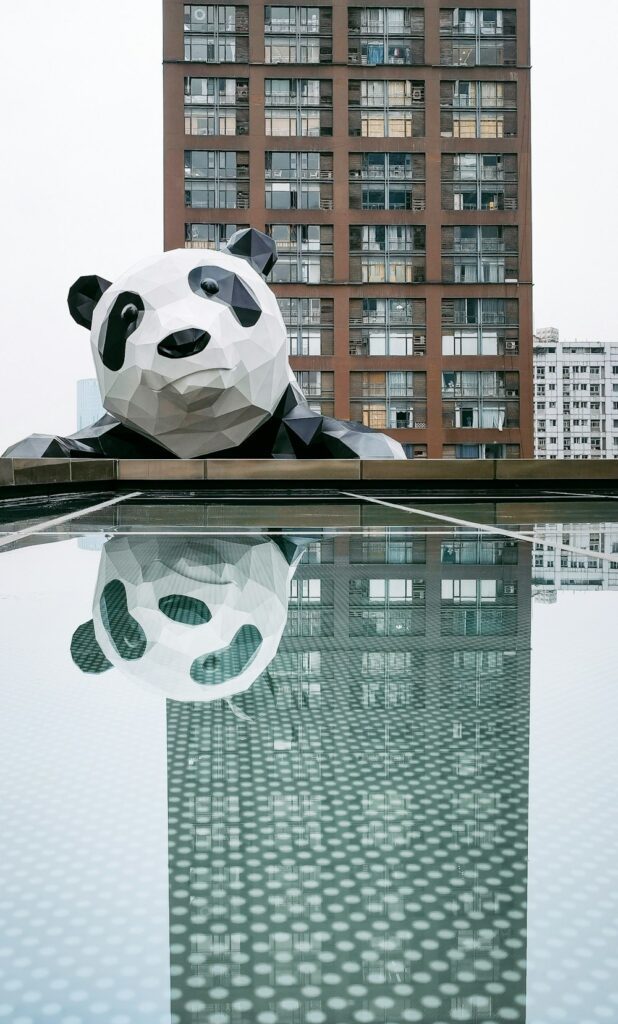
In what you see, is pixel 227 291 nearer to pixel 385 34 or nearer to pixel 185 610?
pixel 185 610

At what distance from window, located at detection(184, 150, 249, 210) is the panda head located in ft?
129

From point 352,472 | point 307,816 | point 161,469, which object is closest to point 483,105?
point 352,472

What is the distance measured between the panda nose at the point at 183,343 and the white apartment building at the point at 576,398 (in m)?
101

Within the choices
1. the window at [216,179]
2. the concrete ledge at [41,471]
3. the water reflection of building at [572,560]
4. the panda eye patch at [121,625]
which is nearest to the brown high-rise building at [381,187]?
the window at [216,179]

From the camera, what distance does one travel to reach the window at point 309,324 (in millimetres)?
53281

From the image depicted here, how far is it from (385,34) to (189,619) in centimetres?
5893

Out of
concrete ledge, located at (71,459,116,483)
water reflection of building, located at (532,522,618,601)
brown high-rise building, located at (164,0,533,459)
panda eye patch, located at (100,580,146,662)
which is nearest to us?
panda eye patch, located at (100,580,146,662)

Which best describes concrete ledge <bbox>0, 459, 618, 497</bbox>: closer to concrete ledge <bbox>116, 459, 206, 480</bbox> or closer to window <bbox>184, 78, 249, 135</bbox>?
concrete ledge <bbox>116, 459, 206, 480</bbox>

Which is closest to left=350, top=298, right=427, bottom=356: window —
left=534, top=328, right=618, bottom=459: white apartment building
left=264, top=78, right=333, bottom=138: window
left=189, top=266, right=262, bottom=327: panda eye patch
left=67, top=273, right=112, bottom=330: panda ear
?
left=264, top=78, right=333, bottom=138: window

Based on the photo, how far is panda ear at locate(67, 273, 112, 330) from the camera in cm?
1493

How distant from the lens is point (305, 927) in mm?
801

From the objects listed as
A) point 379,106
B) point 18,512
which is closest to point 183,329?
point 18,512

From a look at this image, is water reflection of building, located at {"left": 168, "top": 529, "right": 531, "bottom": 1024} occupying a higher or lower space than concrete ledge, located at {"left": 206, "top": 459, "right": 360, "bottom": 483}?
higher

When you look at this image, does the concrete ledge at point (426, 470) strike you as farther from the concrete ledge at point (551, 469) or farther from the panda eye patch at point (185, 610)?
the panda eye patch at point (185, 610)
